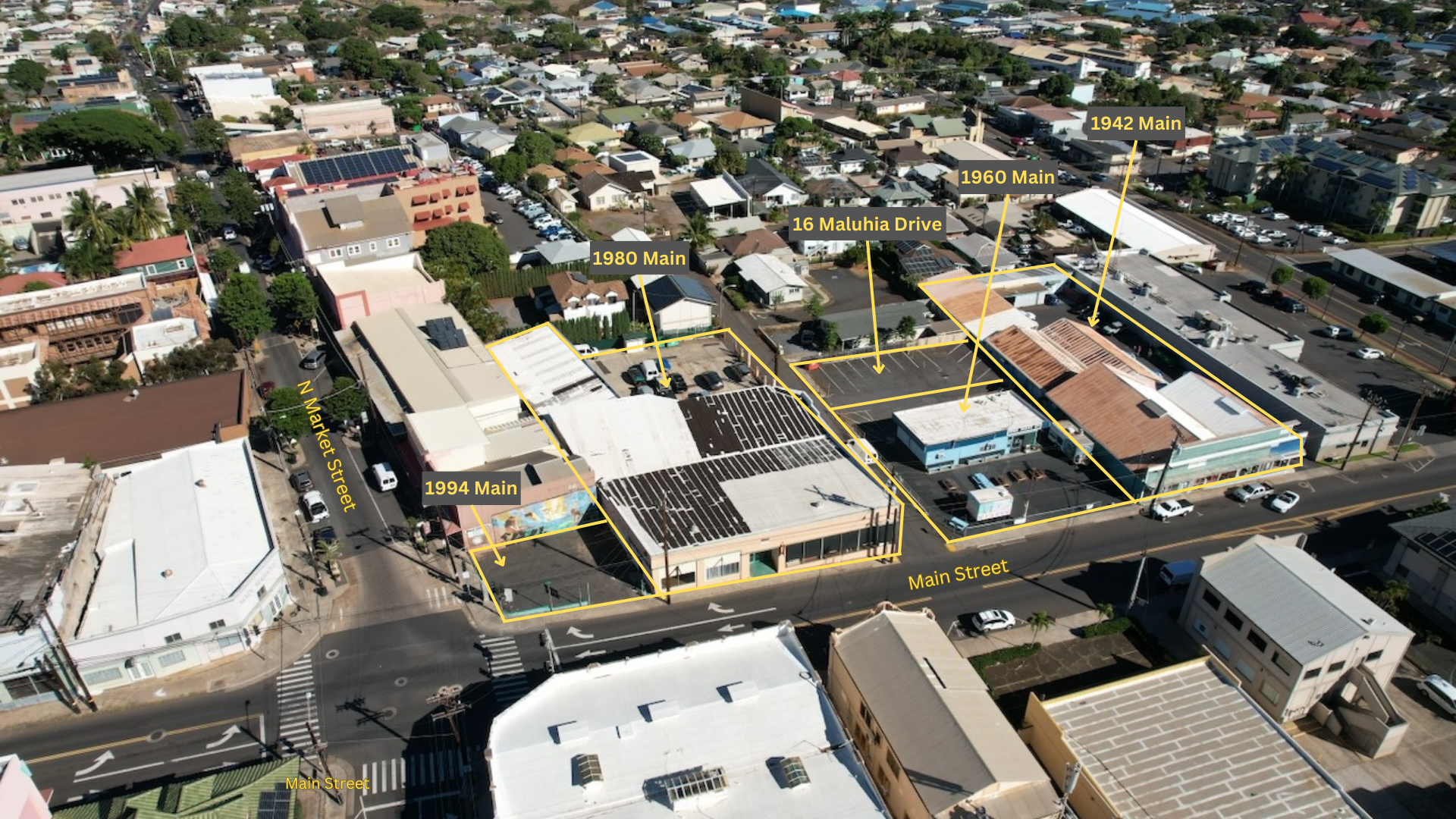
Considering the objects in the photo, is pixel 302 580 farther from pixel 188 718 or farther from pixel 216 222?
pixel 216 222

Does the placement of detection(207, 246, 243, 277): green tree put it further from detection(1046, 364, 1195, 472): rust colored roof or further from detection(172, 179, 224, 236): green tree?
detection(1046, 364, 1195, 472): rust colored roof

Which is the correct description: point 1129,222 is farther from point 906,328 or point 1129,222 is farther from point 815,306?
point 815,306

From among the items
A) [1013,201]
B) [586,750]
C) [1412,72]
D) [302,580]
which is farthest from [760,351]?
[1412,72]

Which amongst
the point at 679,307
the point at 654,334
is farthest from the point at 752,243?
the point at 654,334

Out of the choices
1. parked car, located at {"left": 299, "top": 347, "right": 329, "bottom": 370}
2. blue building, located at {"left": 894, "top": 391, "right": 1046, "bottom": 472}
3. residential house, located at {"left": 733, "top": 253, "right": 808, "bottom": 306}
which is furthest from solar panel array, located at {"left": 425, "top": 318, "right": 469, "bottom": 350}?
blue building, located at {"left": 894, "top": 391, "right": 1046, "bottom": 472}

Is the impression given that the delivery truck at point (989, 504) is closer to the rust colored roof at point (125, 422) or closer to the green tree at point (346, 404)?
the green tree at point (346, 404)

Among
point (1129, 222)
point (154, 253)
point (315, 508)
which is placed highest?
point (154, 253)
